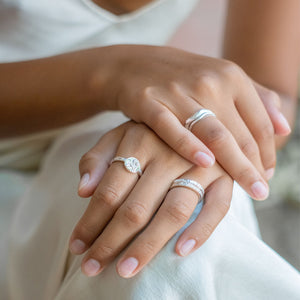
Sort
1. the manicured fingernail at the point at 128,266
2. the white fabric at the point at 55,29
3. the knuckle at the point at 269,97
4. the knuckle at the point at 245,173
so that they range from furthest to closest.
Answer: the white fabric at the point at 55,29
the knuckle at the point at 269,97
the knuckle at the point at 245,173
the manicured fingernail at the point at 128,266

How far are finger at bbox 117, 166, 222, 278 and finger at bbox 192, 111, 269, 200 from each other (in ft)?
0.26

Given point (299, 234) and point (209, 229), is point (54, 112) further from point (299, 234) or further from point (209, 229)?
point (299, 234)

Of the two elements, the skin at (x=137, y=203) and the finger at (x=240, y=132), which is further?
the finger at (x=240, y=132)

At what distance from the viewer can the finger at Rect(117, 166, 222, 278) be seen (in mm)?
521

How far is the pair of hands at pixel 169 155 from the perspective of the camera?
0.55 m

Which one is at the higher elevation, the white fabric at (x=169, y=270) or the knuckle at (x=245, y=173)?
the knuckle at (x=245, y=173)

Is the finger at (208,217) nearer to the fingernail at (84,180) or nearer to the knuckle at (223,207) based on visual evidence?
the knuckle at (223,207)

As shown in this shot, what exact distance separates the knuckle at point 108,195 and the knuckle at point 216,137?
16cm

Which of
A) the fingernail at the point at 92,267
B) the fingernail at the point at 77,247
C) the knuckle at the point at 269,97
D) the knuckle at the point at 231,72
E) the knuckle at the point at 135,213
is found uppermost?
the knuckle at the point at 231,72

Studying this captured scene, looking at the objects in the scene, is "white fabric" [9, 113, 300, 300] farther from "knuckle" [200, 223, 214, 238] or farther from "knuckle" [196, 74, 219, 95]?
"knuckle" [196, 74, 219, 95]

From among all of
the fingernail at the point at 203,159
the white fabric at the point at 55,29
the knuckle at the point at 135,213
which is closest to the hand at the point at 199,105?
the fingernail at the point at 203,159

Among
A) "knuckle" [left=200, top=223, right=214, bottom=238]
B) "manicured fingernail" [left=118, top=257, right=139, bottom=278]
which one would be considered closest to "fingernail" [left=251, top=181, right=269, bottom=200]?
"knuckle" [left=200, top=223, right=214, bottom=238]

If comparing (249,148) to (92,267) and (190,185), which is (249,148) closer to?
(190,185)

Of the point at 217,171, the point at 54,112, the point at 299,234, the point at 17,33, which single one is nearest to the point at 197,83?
the point at 217,171
